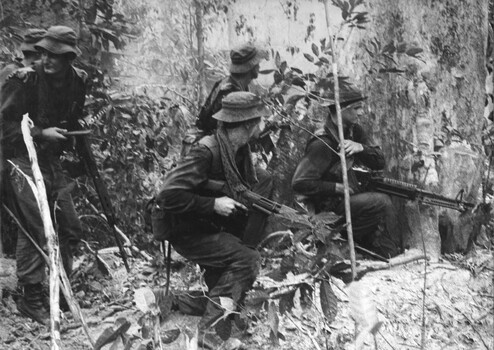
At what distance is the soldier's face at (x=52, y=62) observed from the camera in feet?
18.2

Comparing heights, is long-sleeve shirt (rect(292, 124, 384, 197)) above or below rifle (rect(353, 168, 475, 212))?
above

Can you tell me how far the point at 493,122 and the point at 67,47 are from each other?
4266 millimetres

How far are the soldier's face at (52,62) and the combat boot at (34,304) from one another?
158cm

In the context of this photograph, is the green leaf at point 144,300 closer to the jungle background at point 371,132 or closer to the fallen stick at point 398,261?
the jungle background at point 371,132

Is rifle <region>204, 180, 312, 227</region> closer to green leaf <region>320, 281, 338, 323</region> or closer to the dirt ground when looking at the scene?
the dirt ground

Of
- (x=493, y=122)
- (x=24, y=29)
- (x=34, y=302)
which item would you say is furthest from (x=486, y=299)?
(x=24, y=29)

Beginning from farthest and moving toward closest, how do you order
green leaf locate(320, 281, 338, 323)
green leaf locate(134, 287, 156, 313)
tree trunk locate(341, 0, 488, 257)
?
tree trunk locate(341, 0, 488, 257) → green leaf locate(320, 281, 338, 323) → green leaf locate(134, 287, 156, 313)

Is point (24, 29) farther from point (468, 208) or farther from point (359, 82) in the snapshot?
point (468, 208)

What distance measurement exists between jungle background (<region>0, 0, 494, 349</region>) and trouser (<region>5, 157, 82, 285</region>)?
0.42 metres

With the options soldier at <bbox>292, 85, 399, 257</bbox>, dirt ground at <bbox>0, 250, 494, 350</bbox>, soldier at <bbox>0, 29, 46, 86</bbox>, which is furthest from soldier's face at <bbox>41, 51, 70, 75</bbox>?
soldier at <bbox>292, 85, 399, 257</bbox>

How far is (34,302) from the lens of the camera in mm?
5574

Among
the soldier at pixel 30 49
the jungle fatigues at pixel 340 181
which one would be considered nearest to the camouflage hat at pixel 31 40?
the soldier at pixel 30 49

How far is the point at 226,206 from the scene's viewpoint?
475cm

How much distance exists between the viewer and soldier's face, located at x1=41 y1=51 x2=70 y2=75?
5.54m
